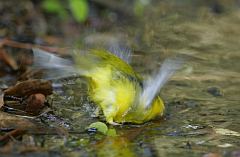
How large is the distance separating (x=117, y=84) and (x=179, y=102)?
69 centimetres

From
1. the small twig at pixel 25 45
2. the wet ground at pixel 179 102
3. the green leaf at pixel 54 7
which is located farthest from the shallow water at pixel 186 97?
the green leaf at pixel 54 7

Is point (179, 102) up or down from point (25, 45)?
down

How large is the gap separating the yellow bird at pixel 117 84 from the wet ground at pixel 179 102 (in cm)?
9

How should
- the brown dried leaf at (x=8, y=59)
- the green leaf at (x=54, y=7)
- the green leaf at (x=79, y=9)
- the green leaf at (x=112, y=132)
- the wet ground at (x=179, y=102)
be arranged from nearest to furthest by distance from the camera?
the wet ground at (x=179, y=102), the green leaf at (x=112, y=132), the brown dried leaf at (x=8, y=59), the green leaf at (x=79, y=9), the green leaf at (x=54, y=7)

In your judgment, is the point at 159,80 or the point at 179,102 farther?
the point at 179,102

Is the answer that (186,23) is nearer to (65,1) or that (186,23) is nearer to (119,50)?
(65,1)

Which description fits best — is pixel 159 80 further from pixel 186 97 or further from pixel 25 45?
pixel 25 45

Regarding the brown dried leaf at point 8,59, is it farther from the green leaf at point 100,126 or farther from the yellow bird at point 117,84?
the green leaf at point 100,126

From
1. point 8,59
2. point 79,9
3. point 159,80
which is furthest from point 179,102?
point 79,9

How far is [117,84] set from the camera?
3230 mm

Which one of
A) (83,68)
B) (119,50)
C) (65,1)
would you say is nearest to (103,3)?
(65,1)

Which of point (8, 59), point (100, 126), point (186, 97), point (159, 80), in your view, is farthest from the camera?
point (8, 59)

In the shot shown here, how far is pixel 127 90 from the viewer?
127 inches

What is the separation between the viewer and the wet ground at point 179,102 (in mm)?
2881
